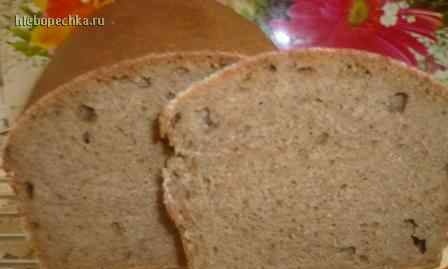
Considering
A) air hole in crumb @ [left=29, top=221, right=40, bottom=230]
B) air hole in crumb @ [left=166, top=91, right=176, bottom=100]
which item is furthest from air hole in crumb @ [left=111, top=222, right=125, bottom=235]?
air hole in crumb @ [left=166, top=91, right=176, bottom=100]

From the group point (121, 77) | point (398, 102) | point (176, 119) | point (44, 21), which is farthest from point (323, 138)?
point (44, 21)

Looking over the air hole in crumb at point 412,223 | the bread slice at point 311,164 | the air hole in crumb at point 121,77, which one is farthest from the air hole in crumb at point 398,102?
the air hole in crumb at point 121,77

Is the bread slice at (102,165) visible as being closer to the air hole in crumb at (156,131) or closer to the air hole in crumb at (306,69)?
the air hole in crumb at (156,131)

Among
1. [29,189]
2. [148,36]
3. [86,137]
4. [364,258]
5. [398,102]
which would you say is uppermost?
[148,36]

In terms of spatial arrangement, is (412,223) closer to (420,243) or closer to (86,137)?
(420,243)

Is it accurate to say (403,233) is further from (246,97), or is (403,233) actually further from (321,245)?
(246,97)

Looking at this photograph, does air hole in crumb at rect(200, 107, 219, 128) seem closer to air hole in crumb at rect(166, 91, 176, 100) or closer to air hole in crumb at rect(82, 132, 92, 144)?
air hole in crumb at rect(166, 91, 176, 100)
